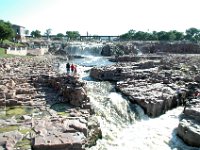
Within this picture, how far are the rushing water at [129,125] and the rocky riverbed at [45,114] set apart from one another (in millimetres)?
1157

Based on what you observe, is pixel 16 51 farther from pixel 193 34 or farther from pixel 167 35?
pixel 193 34

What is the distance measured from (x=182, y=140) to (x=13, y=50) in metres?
33.2

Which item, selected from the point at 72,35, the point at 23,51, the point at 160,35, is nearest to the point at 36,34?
the point at 72,35

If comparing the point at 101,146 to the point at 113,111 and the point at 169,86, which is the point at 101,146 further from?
the point at 169,86

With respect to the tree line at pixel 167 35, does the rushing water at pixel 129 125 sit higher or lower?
lower

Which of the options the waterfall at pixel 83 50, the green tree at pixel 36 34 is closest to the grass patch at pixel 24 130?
the waterfall at pixel 83 50

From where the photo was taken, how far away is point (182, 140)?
18.0m

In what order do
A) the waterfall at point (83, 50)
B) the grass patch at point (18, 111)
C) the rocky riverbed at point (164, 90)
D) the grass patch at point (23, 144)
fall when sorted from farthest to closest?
the waterfall at point (83, 50)
the rocky riverbed at point (164, 90)
the grass patch at point (18, 111)
the grass patch at point (23, 144)

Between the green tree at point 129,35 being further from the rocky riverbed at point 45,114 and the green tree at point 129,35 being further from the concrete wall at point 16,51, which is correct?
the rocky riverbed at point 45,114

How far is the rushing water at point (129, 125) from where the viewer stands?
17.2 m

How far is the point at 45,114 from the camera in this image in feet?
57.7

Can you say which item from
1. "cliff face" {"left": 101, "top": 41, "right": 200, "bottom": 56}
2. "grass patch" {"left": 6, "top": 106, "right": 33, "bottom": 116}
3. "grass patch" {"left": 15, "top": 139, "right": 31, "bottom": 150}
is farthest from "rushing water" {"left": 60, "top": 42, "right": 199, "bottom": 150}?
"cliff face" {"left": 101, "top": 41, "right": 200, "bottom": 56}

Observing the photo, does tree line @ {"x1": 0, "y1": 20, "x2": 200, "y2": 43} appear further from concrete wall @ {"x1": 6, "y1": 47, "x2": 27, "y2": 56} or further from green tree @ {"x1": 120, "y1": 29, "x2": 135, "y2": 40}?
concrete wall @ {"x1": 6, "y1": 47, "x2": 27, "y2": 56}

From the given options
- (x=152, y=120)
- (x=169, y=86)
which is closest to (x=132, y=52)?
(x=169, y=86)
